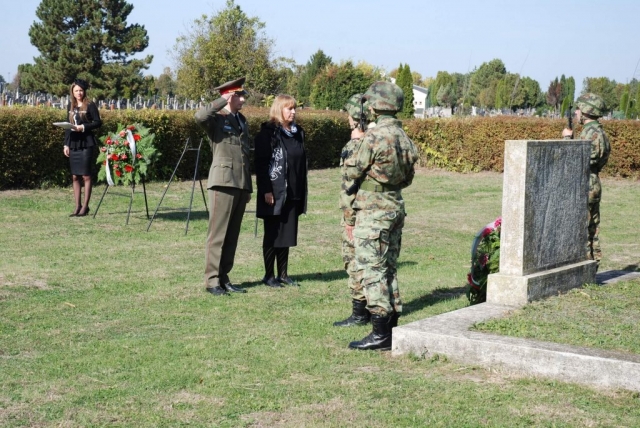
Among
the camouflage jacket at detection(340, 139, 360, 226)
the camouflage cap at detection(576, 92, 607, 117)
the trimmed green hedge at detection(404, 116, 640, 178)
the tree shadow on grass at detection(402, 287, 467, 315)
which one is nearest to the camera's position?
the camouflage jacket at detection(340, 139, 360, 226)

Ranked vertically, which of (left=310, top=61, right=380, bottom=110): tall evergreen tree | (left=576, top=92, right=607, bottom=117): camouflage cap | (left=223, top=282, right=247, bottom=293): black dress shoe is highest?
(left=310, top=61, right=380, bottom=110): tall evergreen tree

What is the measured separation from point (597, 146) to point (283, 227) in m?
3.47

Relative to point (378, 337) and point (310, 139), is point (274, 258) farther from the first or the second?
point (310, 139)

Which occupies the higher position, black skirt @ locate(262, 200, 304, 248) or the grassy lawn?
black skirt @ locate(262, 200, 304, 248)

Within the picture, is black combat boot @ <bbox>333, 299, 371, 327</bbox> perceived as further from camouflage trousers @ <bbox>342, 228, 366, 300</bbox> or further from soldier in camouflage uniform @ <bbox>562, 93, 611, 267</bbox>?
soldier in camouflage uniform @ <bbox>562, 93, 611, 267</bbox>

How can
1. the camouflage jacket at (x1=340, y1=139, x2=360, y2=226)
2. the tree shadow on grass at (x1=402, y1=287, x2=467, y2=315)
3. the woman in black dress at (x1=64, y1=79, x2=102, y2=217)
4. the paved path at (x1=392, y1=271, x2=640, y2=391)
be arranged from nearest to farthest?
the paved path at (x1=392, y1=271, x2=640, y2=391), the camouflage jacket at (x1=340, y1=139, x2=360, y2=226), the tree shadow on grass at (x1=402, y1=287, x2=467, y2=315), the woman in black dress at (x1=64, y1=79, x2=102, y2=217)

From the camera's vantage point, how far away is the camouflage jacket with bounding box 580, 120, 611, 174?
912 centimetres

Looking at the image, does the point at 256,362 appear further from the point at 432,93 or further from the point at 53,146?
the point at 432,93

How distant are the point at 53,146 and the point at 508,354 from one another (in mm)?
13711

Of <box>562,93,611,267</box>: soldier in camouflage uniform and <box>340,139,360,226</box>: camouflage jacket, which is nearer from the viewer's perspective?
<box>340,139,360,226</box>: camouflage jacket

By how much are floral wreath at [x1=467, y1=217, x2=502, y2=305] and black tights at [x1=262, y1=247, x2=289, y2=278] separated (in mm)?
2131

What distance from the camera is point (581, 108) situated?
9.65m

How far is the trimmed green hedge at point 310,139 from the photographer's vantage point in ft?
56.0

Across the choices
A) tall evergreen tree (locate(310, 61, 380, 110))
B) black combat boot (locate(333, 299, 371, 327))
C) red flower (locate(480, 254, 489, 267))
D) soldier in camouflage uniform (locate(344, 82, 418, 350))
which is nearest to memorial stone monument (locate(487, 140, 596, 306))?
red flower (locate(480, 254, 489, 267))
